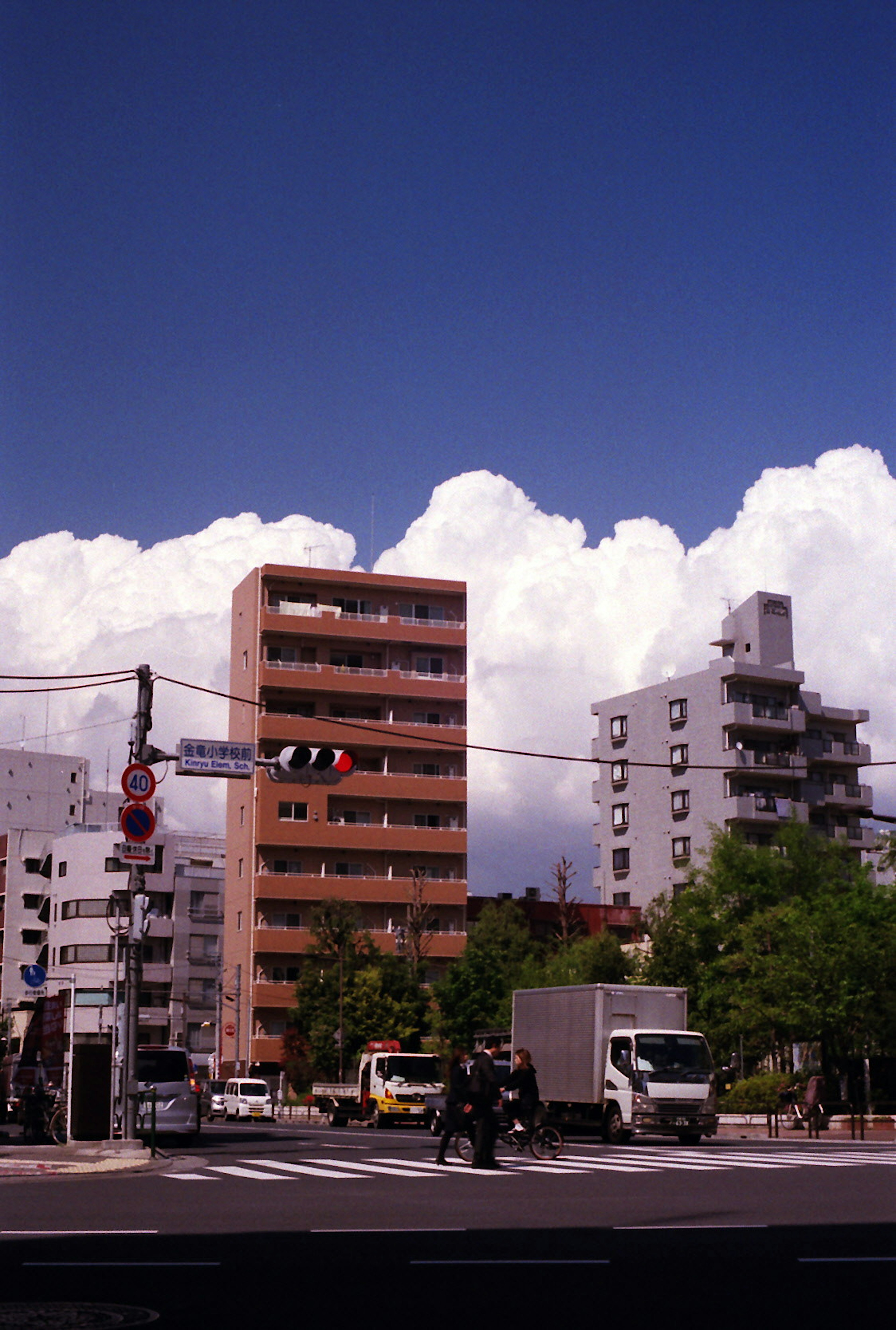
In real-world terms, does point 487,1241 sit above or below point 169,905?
below

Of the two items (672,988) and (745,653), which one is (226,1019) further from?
(672,988)

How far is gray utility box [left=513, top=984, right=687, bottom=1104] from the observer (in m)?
31.1

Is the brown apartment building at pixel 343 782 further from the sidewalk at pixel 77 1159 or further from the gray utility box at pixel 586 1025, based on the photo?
the sidewalk at pixel 77 1159

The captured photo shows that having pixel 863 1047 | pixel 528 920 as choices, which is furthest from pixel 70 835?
pixel 863 1047

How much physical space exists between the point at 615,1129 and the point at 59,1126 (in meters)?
10.4

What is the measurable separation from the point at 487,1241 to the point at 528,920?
83.4 metres

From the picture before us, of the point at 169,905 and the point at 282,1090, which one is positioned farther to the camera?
the point at 169,905

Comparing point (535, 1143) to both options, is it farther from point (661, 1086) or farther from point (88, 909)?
point (88, 909)

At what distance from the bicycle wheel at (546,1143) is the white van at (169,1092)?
7.10 meters

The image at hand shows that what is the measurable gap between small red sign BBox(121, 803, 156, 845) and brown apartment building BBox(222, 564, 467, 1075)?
57057 millimetres

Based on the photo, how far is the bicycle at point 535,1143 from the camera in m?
23.3

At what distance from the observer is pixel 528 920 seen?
309 ft

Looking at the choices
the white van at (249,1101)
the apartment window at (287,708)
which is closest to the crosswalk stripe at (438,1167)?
the white van at (249,1101)

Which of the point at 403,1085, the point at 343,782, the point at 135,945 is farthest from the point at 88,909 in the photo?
the point at 135,945
